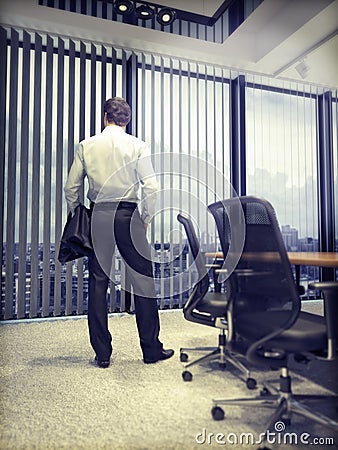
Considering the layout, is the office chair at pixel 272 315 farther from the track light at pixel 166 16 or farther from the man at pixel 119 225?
the track light at pixel 166 16

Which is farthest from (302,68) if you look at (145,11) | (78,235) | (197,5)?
(78,235)

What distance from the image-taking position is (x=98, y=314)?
206 cm

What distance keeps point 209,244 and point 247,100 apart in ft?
3.94

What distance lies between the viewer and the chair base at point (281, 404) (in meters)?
1.19

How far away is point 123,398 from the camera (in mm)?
1517

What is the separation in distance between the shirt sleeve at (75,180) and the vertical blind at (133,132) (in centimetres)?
49

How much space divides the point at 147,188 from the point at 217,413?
124 cm

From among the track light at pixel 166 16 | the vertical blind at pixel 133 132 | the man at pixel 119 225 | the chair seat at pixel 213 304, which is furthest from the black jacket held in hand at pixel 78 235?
the track light at pixel 166 16

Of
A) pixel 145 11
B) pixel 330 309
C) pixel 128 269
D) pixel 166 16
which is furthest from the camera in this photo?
pixel 145 11

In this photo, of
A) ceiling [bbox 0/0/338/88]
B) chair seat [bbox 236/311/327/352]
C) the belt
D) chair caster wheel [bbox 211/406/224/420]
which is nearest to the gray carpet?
chair caster wheel [bbox 211/406/224/420]

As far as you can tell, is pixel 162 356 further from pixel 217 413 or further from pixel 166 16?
pixel 166 16

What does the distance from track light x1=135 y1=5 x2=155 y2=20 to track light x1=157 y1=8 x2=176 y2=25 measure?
0.09 m

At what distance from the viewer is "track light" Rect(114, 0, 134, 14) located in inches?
98.7

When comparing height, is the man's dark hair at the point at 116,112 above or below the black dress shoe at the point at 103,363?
above
